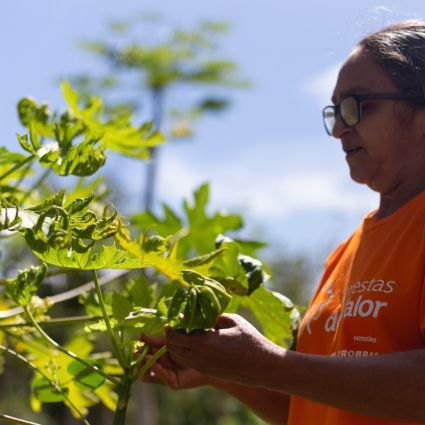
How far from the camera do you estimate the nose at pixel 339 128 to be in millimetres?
1139

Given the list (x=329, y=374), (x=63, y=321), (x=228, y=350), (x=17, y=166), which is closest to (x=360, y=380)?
(x=329, y=374)

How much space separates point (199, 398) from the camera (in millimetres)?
16406

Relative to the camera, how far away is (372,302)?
1.00 meters

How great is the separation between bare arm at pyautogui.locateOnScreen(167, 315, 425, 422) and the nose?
0.38 meters

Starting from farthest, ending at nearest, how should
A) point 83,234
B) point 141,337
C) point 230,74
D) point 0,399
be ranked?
point 230,74, point 0,399, point 141,337, point 83,234

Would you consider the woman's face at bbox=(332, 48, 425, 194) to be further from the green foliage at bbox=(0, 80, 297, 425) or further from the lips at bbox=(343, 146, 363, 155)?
the green foliage at bbox=(0, 80, 297, 425)

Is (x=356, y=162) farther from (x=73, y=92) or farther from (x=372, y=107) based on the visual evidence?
(x=73, y=92)

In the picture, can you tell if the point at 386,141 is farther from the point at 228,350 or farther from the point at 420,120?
the point at 228,350

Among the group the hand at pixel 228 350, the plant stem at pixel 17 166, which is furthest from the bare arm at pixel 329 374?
the plant stem at pixel 17 166

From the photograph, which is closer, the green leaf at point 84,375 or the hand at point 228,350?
the hand at point 228,350

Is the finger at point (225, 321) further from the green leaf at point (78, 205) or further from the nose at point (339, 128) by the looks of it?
the nose at point (339, 128)

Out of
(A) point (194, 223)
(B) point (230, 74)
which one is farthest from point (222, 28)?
(A) point (194, 223)

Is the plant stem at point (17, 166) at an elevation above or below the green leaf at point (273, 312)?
above

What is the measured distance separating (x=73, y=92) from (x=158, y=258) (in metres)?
0.50
